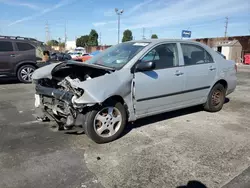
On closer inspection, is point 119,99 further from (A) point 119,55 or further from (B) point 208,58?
(B) point 208,58

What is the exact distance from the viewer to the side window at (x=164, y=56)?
13.3 feet

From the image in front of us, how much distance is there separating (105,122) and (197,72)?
7.24 feet

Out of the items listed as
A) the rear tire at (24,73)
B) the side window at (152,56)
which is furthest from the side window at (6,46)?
the side window at (152,56)

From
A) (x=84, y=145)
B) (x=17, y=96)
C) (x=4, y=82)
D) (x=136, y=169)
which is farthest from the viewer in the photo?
(x=4, y=82)

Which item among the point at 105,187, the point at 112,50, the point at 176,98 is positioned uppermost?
the point at 112,50

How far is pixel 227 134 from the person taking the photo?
13.2 ft

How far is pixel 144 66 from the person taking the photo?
12.1 feet

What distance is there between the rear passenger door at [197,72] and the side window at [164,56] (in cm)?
24

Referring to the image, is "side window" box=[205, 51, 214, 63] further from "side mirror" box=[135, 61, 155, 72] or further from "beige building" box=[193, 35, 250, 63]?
"beige building" box=[193, 35, 250, 63]

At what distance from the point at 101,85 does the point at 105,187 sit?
4.60ft

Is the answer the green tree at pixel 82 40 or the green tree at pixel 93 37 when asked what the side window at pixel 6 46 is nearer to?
the green tree at pixel 93 37

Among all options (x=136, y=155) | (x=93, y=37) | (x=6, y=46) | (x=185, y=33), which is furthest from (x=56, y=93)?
(x=93, y=37)

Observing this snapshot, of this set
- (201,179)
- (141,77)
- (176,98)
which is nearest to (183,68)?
(176,98)

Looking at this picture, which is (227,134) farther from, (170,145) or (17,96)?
(17,96)
